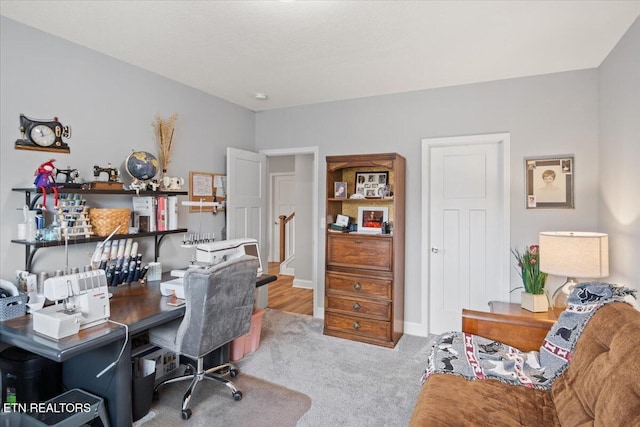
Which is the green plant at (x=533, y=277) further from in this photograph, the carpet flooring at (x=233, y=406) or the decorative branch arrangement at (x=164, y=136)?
the decorative branch arrangement at (x=164, y=136)

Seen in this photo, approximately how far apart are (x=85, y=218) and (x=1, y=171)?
0.53 metres

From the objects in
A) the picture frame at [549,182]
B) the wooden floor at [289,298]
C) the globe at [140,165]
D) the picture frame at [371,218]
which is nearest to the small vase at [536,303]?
the picture frame at [549,182]

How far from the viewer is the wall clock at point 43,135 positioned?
2.32 m

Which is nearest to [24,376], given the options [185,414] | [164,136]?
[185,414]

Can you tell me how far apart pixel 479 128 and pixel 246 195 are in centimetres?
253

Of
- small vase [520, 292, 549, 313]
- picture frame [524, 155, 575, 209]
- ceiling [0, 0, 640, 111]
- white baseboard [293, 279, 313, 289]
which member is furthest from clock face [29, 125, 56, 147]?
white baseboard [293, 279, 313, 289]

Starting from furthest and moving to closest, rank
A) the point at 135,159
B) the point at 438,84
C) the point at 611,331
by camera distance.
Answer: the point at 438,84 → the point at 135,159 → the point at 611,331

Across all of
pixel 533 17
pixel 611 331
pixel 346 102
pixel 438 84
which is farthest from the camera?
pixel 346 102

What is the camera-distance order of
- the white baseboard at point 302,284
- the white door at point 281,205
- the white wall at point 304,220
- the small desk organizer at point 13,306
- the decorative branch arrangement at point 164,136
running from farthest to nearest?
1. the white door at point 281,205
2. the white baseboard at point 302,284
3. the white wall at point 304,220
4. the decorative branch arrangement at point 164,136
5. the small desk organizer at point 13,306

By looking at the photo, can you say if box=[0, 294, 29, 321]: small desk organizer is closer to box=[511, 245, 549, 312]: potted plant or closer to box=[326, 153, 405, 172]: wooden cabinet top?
box=[326, 153, 405, 172]: wooden cabinet top

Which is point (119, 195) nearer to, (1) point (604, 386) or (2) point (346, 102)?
(2) point (346, 102)

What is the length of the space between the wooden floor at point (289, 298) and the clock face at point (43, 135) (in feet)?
9.95

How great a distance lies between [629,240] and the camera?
2.33 m

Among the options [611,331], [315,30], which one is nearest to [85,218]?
[315,30]
